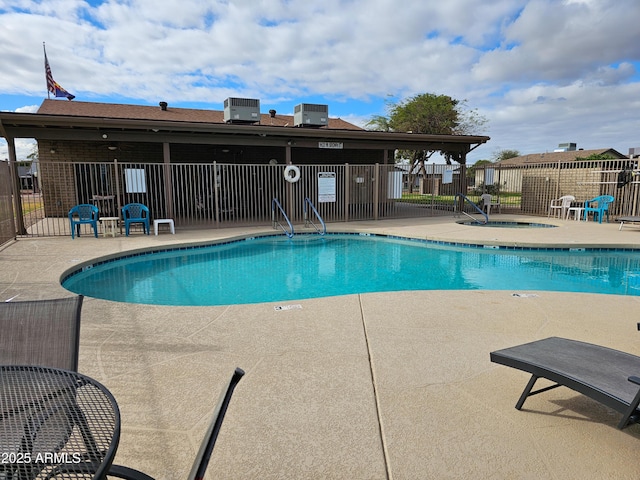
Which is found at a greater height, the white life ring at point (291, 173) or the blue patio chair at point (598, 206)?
the white life ring at point (291, 173)

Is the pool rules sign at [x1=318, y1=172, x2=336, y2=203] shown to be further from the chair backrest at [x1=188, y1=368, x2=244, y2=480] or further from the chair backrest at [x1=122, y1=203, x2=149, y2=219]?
the chair backrest at [x1=188, y1=368, x2=244, y2=480]

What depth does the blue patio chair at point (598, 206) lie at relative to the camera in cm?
1238

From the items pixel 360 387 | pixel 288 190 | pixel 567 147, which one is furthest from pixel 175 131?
pixel 567 147

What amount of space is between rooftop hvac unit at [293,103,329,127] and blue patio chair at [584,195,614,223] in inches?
348

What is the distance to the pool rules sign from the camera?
12587 millimetres

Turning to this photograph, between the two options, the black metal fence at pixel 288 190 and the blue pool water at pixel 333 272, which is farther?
the black metal fence at pixel 288 190

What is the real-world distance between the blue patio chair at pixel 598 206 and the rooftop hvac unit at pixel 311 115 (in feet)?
29.0

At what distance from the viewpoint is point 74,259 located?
6.91 meters

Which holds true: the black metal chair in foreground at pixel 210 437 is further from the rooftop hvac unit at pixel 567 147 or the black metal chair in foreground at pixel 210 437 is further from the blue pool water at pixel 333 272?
the rooftop hvac unit at pixel 567 147

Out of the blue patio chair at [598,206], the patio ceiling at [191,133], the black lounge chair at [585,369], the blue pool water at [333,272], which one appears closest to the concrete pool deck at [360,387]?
the black lounge chair at [585,369]

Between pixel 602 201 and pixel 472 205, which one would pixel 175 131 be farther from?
pixel 602 201

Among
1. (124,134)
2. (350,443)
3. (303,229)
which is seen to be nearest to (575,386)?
(350,443)

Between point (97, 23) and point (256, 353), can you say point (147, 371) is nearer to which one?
point (256, 353)

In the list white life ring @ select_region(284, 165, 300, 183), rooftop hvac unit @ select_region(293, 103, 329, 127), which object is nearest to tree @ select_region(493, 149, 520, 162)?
rooftop hvac unit @ select_region(293, 103, 329, 127)
